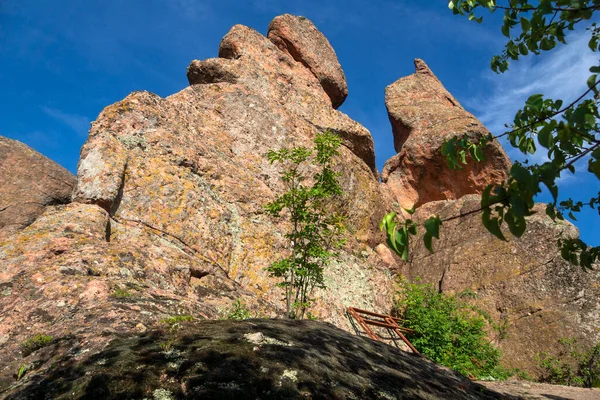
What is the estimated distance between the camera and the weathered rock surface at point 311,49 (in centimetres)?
2159

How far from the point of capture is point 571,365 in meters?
14.4

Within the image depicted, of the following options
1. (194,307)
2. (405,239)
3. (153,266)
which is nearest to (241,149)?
(153,266)

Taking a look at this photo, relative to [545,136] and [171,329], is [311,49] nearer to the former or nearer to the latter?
[171,329]

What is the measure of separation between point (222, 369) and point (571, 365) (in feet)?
47.4

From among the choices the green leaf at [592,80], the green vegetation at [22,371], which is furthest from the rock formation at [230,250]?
the green leaf at [592,80]

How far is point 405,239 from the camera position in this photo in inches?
98.8

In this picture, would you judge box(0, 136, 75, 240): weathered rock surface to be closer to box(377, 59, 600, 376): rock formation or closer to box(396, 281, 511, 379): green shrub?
Answer: box(396, 281, 511, 379): green shrub

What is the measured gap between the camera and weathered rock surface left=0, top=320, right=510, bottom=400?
330 cm

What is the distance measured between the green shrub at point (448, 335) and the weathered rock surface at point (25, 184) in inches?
406

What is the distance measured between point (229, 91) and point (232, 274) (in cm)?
765

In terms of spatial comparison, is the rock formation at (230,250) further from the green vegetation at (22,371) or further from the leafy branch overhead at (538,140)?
the leafy branch overhead at (538,140)

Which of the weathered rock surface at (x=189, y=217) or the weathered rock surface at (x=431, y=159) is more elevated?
the weathered rock surface at (x=431, y=159)

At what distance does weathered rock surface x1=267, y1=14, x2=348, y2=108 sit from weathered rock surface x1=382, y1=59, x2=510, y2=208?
489cm

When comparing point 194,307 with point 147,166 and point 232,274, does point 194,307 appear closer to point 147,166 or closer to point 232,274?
point 232,274
